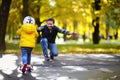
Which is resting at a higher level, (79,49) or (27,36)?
(27,36)

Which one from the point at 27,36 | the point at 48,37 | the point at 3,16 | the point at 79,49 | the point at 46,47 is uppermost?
the point at 3,16

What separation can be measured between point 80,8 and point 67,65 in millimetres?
17613

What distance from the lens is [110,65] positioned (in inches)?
542

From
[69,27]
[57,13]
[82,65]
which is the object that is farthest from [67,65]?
[69,27]

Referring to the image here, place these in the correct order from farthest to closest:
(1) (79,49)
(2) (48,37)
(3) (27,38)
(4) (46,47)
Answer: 1. (1) (79,49)
2. (2) (48,37)
3. (4) (46,47)
4. (3) (27,38)

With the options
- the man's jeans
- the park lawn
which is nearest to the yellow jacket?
the man's jeans

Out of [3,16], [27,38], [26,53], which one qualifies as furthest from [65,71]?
[3,16]

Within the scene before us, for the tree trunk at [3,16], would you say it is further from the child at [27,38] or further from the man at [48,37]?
the child at [27,38]

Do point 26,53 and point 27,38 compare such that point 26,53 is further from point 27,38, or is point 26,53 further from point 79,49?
point 79,49

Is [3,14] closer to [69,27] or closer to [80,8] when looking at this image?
[80,8]

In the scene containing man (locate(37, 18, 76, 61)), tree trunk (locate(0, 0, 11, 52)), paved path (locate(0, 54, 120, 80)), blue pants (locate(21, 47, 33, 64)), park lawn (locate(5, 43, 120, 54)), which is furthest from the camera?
tree trunk (locate(0, 0, 11, 52))

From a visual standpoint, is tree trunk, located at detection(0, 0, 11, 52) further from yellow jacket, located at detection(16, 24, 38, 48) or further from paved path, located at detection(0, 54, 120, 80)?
yellow jacket, located at detection(16, 24, 38, 48)

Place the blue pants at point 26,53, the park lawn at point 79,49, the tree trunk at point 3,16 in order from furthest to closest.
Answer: the tree trunk at point 3,16 < the park lawn at point 79,49 < the blue pants at point 26,53

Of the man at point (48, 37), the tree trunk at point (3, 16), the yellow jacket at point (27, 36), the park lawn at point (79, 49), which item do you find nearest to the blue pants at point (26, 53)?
the yellow jacket at point (27, 36)
